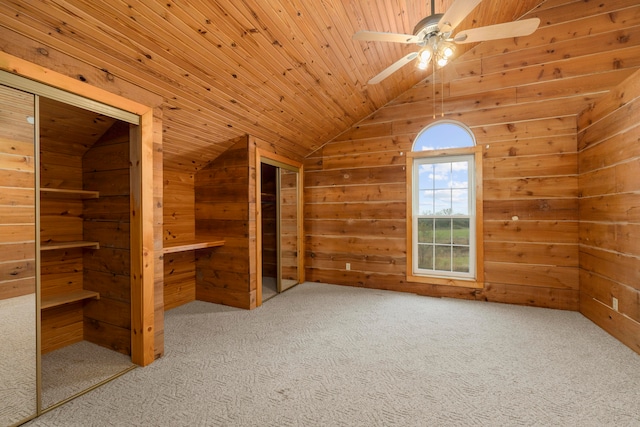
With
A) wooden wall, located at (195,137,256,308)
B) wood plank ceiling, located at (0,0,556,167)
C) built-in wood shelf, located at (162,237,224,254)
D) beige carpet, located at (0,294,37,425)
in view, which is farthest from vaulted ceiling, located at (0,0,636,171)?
beige carpet, located at (0,294,37,425)

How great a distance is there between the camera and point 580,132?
9.98ft

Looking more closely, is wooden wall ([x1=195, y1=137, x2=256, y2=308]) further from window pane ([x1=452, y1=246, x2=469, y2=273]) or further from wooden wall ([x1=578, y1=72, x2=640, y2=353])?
wooden wall ([x1=578, y1=72, x2=640, y2=353])

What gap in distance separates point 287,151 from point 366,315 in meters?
2.43

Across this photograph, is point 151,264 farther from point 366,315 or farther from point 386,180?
point 386,180

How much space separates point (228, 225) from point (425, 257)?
269cm

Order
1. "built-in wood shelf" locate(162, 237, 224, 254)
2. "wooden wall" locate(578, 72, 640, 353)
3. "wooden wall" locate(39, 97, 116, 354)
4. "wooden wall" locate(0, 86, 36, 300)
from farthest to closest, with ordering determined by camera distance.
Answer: "built-in wood shelf" locate(162, 237, 224, 254), "wooden wall" locate(578, 72, 640, 353), "wooden wall" locate(39, 97, 116, 354), "wooden wall" locate(0, 86, 36, 300)

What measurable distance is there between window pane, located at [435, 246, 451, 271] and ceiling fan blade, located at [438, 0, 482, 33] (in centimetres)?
275

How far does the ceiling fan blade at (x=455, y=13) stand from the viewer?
1.42 m

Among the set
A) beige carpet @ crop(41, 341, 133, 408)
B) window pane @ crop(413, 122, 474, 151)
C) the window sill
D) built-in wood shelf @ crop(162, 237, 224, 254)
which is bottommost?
beige carpet @ crop(41, 341, 133, 408)

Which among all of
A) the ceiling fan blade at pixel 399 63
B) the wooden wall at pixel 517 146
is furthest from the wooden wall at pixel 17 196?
the wooden wall at pixel 517 146

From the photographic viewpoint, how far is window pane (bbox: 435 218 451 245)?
146 inches

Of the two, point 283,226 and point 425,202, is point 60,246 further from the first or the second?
point 425,202

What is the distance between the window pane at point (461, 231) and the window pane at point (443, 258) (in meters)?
0.15

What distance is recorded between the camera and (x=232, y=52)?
2045mm
